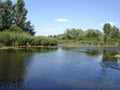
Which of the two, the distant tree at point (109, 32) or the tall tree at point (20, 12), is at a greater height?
the tall tree at point (20, 12)

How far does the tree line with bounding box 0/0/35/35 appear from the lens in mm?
86119

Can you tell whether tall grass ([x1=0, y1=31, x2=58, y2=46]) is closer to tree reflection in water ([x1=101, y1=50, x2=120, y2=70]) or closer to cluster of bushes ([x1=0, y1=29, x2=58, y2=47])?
cluster of bushes ([x1=0, y1=29, x2=58, y2=47])

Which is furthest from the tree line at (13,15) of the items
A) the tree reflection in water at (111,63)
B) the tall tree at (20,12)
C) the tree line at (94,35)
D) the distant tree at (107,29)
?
the distant tree at (107,29)

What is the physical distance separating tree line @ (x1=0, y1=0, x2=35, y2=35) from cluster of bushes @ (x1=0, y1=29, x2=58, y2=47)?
964 centimetres

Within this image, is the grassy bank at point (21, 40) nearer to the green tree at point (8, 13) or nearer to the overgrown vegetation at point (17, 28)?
the overgrown vegetation at point (17, 28)

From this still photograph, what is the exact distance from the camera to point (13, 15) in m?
91.2

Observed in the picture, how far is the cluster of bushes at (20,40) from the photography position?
67438 millimetres

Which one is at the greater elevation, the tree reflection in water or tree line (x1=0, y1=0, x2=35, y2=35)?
tree line (x1=0, y1=0, x2=35, y2=35)

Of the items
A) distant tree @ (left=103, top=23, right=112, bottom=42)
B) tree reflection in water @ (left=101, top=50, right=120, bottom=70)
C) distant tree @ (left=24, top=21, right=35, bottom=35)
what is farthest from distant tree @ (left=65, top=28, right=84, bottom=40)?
tree reflection in water @ (left=101, top=50, right=120, bottom=70)

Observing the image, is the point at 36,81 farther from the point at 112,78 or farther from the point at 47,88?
the point at 112,78

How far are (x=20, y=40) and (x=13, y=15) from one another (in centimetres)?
2078

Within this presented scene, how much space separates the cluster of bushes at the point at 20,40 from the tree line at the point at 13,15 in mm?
9635

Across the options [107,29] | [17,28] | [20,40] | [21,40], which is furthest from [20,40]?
[107,29]

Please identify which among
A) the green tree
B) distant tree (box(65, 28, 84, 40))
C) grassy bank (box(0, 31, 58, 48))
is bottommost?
grassy bank (box(0, 31, 58, 48))
